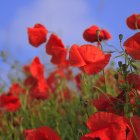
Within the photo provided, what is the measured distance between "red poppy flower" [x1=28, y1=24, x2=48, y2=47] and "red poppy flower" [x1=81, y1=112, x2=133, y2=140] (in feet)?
1.97

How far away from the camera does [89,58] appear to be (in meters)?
1.25

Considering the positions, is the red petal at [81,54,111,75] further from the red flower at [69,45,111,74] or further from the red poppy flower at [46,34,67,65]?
the red poppy flower at [46,34,67,65]

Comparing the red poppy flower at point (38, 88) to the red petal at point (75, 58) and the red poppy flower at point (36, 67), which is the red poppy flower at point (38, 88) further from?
the red petal at point (75, 58)

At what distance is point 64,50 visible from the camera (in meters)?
1.60

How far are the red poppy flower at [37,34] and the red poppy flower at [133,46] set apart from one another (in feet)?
1.57

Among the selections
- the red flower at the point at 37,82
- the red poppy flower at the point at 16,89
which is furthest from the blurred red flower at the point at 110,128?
the red poppy flower at the point at 16,89

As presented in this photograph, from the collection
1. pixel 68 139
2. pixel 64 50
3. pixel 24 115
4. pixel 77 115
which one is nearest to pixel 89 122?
pixel 64 50

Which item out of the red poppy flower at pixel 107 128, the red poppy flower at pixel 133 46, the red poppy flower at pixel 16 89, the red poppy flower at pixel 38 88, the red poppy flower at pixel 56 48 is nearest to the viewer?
the red poppy flower at pixel 107 128

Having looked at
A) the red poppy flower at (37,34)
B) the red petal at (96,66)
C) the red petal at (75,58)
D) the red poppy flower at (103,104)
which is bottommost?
the red poppy flower at (103,104)

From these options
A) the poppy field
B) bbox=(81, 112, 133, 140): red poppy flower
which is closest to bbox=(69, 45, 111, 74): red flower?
the poppy field

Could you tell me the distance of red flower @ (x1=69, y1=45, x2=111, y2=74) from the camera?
1.24 meters

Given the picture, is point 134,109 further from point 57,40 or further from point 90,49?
point 57,40

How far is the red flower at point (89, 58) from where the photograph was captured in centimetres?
124

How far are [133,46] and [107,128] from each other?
0.76 ft
